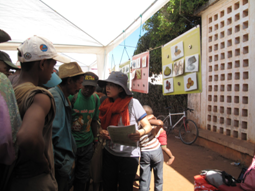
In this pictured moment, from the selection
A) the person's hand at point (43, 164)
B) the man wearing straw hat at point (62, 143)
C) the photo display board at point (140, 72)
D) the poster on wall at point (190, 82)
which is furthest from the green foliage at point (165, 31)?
the person's hand at point (43, 164)

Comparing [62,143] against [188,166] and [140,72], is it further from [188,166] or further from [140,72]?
[188,166]

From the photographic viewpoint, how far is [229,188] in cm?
180

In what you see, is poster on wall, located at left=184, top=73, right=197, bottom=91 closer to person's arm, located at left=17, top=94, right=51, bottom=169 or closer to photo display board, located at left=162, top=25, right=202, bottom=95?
photo display board, located at left=162, top=25, right=202, bottom=95

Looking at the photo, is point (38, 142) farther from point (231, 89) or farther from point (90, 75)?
point (231, 89)

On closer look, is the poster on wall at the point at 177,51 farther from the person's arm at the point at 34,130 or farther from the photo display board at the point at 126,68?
the person's arm at the point at 34,130

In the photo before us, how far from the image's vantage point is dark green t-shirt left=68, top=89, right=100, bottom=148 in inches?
81.6

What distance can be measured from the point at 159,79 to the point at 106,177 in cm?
772

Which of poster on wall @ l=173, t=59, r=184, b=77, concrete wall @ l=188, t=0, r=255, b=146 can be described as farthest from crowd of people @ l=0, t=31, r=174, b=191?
concrete wall @ l=188, t=0, r=255, b=146

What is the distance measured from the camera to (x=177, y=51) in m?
2.69

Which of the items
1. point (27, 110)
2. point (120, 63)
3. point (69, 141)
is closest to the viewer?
point (27, 110)

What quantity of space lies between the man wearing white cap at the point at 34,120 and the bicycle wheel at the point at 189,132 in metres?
5.27

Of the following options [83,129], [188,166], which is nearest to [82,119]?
[83,129]

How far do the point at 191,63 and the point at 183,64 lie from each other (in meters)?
0.17

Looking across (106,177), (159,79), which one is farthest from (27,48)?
(159,79)
